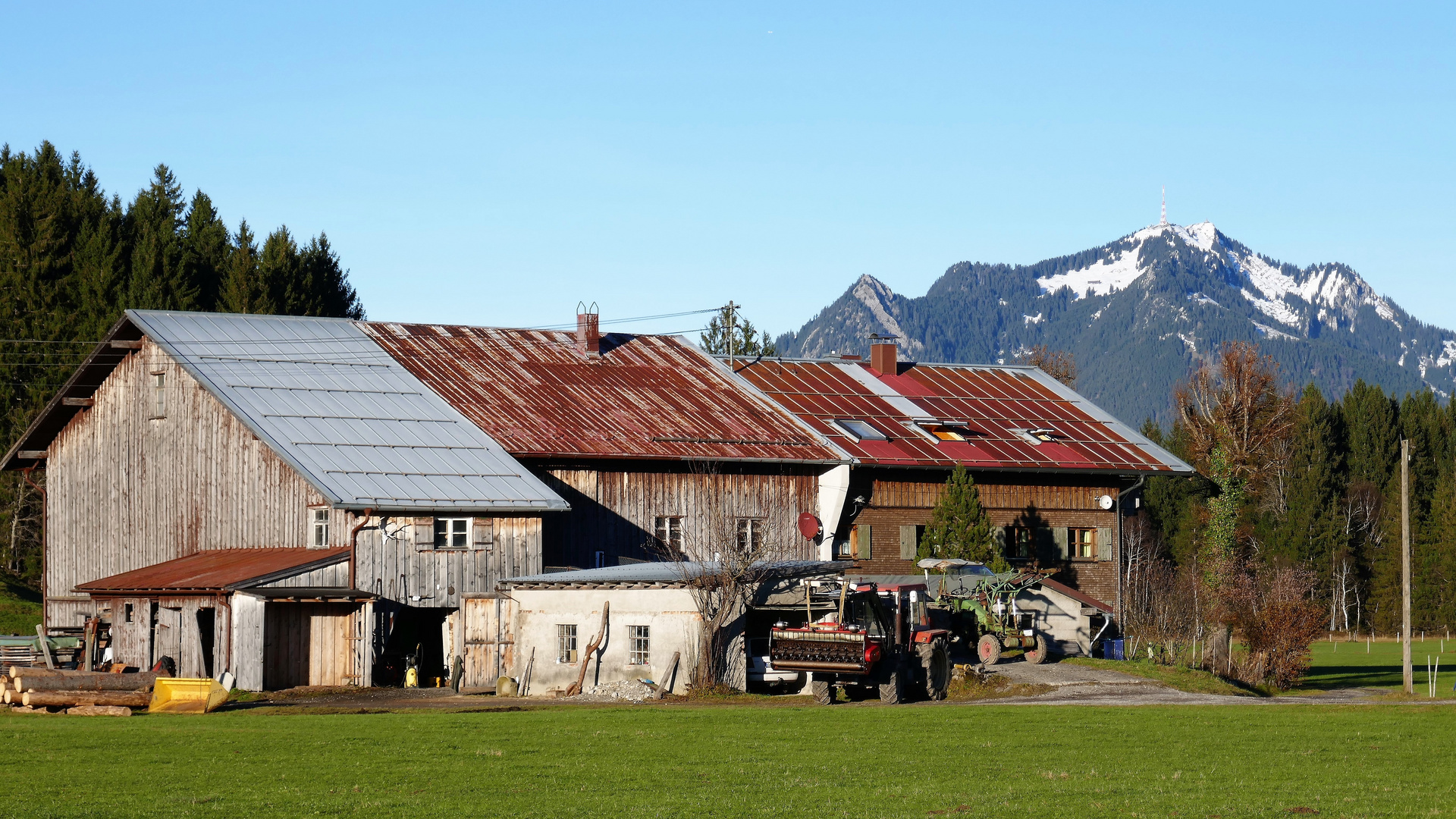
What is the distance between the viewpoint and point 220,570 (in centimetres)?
3769

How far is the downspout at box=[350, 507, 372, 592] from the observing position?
37000mm

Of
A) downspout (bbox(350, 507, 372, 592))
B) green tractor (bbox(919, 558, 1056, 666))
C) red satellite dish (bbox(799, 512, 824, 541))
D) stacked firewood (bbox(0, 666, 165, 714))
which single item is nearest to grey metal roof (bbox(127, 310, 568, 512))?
downspout (bbox(350, 507, 372, 592))

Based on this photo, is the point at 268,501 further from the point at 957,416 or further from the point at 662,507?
the point at 957,416

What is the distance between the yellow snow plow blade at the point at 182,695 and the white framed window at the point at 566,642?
26.5 feet

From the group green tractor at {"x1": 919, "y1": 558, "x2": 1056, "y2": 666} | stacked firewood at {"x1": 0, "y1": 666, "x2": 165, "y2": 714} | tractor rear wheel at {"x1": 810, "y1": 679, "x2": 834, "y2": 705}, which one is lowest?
tractor rear wheel at {"x1": 810, "y1": 679, "x2": 834, "y2": 705}

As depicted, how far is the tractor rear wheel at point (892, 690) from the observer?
32.4m

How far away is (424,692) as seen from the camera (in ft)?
117

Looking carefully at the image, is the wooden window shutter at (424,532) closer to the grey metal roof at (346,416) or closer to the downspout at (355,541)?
the grey metal roof at (346,416)

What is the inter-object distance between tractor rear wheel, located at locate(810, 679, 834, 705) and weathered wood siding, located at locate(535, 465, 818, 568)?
8177 mm

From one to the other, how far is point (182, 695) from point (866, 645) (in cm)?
1267

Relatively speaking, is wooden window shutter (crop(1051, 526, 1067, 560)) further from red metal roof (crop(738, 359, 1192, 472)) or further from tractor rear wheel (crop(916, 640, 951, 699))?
tractor rear wheel (crop(916, 640, 951, 699))

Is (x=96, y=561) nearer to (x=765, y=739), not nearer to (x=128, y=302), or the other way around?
(x=128, y=302)

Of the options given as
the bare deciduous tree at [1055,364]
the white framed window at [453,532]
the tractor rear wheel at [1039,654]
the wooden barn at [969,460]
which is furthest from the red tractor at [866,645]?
the bare deciduous tree at [1055,364]

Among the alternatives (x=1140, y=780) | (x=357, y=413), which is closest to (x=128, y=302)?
(x=357, y=413)
